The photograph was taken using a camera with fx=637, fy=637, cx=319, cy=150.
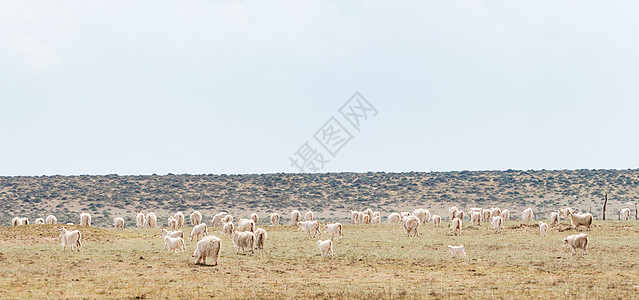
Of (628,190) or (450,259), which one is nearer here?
(450,259)

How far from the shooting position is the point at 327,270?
2291 cm

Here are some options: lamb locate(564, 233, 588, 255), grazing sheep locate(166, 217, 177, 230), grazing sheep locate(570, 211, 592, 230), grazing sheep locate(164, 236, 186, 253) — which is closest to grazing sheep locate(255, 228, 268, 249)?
grazing sheep locate(164, 236, 186, 253)

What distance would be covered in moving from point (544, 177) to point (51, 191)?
260ft

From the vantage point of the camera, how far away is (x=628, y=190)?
91.8 meters

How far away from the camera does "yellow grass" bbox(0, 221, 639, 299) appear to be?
1761 cm

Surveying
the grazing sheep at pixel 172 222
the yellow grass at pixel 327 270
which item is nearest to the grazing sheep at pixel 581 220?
the yellow grass at pixel 327 270

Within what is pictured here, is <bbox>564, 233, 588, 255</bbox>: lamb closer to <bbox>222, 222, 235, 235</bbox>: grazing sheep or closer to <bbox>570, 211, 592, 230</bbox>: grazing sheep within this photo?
<bbox>570, 211, 592, 230</bbox>: grazing sheep

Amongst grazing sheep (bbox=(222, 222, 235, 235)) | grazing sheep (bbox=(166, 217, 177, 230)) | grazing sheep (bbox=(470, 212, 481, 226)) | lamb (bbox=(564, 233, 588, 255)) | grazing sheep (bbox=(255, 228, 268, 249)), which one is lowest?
grazing sheep (bbox=(166, 217, 177, 230))

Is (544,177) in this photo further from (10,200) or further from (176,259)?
(176,259)

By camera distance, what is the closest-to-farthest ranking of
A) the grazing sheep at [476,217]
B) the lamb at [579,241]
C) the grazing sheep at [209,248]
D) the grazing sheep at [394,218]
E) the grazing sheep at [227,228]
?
the grazing sheep at [209,248]
the lamb at [579,241]
the grazing sheep at [227,228]
the grazing sheep at [476,217]
the grazing sheep at [394,218]

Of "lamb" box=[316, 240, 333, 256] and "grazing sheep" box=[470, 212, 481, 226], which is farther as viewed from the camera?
"grazing sheep" box=[470, 212, 481, 226]

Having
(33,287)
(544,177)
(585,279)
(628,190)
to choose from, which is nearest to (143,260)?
(33,287)

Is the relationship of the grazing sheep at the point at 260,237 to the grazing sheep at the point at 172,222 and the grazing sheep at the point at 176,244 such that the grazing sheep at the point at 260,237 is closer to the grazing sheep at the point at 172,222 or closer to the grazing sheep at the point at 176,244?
the grazing sheep at the point at 176,244

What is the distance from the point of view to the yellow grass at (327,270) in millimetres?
17609
